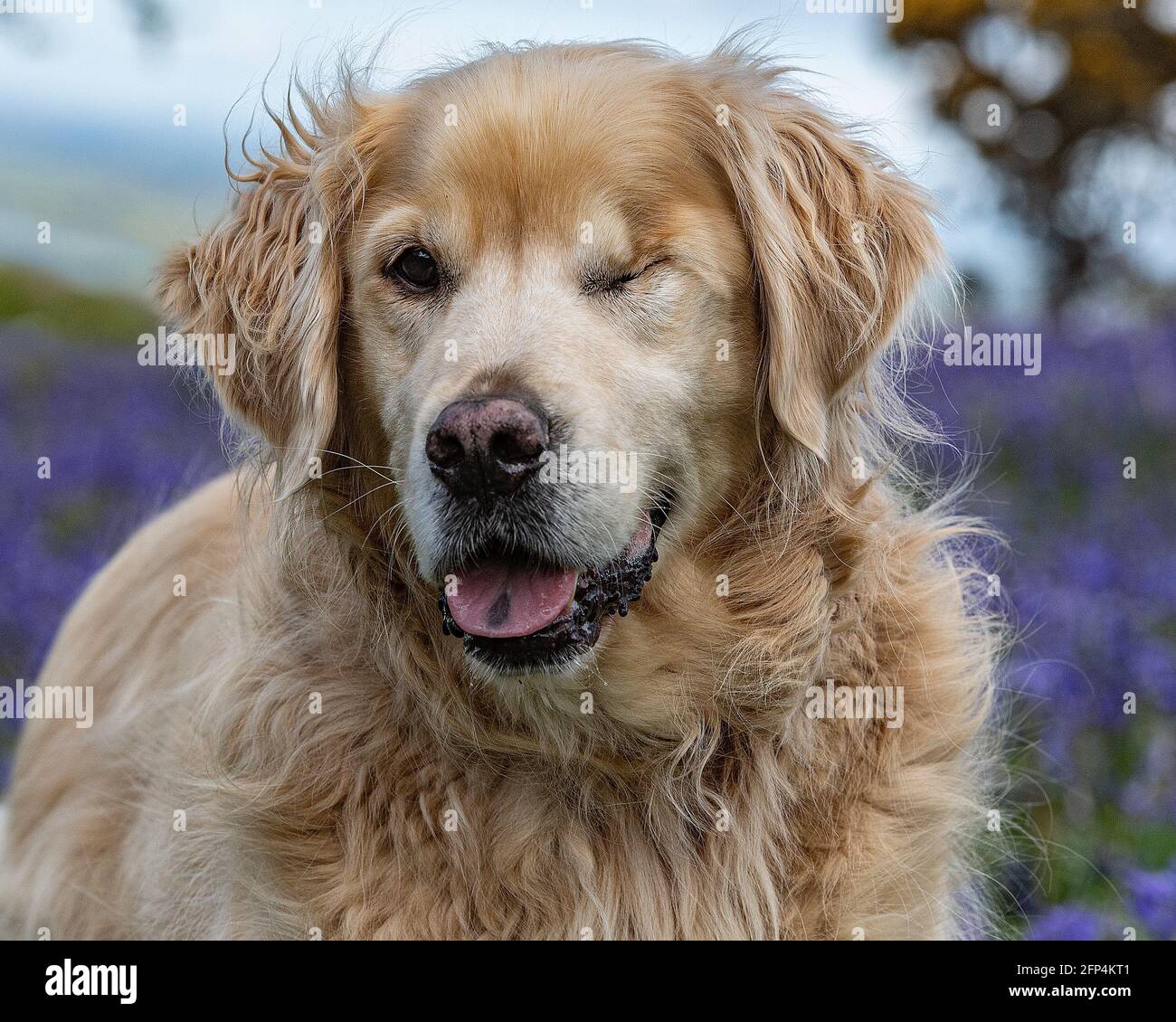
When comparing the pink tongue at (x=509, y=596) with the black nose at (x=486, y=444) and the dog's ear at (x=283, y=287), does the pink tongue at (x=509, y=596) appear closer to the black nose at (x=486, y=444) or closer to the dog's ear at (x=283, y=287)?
the black nose at (x=486, y=444)

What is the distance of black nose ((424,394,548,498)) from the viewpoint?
2.65 meters

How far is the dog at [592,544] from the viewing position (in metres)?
2.96

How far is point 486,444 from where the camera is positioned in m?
2.71

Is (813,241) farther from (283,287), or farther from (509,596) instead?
(283,287)

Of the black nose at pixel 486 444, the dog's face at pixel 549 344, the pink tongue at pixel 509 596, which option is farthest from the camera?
the pink tongue at pixel 509 596

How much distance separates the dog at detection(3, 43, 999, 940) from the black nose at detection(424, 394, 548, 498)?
0.09 ft

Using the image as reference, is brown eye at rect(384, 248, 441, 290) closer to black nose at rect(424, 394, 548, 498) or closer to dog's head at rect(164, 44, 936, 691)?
dog's head at rect(164, 44, 936, 691)

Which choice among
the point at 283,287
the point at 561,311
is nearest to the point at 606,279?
the point at 561,311

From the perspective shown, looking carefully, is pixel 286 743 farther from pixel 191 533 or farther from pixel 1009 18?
pixel 1009 18

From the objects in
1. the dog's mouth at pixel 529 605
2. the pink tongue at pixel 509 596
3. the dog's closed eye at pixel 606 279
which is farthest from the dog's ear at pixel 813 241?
the pink tongue at pixel 509 596

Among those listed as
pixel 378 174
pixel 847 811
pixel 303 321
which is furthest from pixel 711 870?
pixel 378 174

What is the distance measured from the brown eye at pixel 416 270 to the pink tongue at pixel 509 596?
69cm

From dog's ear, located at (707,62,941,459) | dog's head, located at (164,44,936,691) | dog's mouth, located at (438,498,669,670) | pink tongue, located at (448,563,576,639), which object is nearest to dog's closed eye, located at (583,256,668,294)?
dog's head, located at (164,44,936,691)

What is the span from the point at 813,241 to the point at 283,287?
1.33 m
